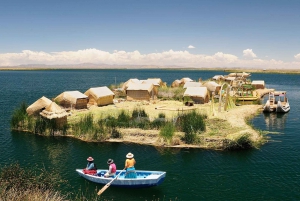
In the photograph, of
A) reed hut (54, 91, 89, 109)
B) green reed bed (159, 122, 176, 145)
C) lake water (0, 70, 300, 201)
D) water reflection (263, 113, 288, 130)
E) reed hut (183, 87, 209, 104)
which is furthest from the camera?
reed hut (183, 87, 209, 104)

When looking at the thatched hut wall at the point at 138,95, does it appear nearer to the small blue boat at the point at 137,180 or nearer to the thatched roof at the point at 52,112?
the thatched roof at the point at 52,112

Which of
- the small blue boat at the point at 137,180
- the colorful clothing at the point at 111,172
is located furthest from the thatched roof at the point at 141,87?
the colorful clothing at the point at 111,172

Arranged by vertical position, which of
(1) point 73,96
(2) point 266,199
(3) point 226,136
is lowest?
(2) point 266,199

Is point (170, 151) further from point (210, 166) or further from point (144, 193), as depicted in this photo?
point (144, 193)

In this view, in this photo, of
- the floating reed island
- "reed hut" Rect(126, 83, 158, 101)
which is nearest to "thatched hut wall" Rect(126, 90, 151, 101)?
"reed hut" Rect(126, 83, 158, 101)

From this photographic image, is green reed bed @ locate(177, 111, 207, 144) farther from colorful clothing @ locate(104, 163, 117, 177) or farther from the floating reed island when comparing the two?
colorful clothing @ locate(104, 163, 117, 177)

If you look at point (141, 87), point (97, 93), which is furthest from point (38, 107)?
point (141, 87)

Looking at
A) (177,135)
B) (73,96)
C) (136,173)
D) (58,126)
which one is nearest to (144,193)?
(136,173)

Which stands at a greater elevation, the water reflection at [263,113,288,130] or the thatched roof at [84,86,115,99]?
the thatched roof at [84,86,115,99]

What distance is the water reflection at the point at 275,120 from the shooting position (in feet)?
83.3

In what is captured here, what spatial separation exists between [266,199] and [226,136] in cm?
733

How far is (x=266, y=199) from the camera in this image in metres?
12.2

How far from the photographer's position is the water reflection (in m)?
25.4

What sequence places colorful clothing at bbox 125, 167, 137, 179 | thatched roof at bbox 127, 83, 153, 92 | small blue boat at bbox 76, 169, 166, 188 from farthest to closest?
thatched roof at bbox 127, 83, 153, 92 → colorful clothing at bbox 125, 167, 137, 179 → small blue boat at bbox 76, 169, 166, 188
